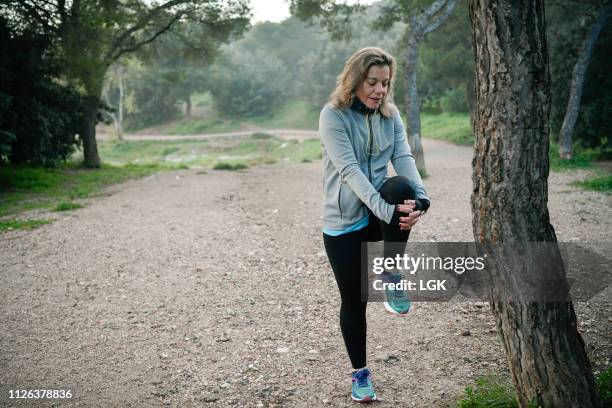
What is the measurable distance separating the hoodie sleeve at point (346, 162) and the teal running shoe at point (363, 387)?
3.80 ft

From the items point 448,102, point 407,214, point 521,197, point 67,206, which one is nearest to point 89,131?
point 67,206

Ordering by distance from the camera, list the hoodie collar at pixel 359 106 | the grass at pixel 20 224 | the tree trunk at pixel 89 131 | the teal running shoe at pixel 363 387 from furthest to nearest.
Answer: the tree trunk at pixel 89 131, the grass at pixel 20 224, the teal running shoe at pixel 363 387, the hoodie collar at pixel 359 106

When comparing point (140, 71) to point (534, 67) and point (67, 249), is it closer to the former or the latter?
point (67, 249)

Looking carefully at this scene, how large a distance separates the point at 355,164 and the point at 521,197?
905 millimetres

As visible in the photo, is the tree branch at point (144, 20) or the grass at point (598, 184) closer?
the grass at point (598, 184)

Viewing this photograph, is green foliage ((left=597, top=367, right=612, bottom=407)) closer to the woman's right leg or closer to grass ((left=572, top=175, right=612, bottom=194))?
the woman's right leg

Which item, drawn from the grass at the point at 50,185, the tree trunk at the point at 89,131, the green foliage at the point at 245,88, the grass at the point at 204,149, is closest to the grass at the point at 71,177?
the grass at the point at 50,185

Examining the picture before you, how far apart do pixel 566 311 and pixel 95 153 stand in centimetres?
1984

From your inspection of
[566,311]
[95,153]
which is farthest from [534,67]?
[95,153]

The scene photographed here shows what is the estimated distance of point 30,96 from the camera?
1573 centimetres

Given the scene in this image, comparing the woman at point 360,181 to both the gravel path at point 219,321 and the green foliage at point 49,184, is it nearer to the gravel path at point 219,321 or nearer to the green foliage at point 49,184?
the gravel path at point 219,321

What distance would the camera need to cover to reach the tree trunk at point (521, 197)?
2.48 meters

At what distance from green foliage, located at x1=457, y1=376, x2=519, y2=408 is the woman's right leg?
74 cm

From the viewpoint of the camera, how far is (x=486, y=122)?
2.64 m
